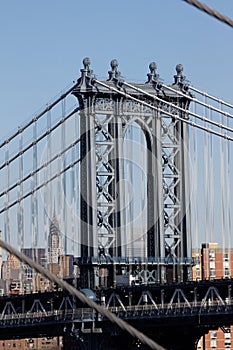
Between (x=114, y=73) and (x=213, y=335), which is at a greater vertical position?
(x=114, y=73)

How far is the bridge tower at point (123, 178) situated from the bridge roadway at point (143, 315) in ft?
6.10

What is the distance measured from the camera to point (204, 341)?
104312 millimetres

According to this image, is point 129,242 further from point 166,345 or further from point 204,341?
point 204,341

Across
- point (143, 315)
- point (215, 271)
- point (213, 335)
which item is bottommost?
point (213, 335)

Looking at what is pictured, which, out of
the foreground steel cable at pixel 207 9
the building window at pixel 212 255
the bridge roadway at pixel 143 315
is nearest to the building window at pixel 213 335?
the building window at pixel 212 255

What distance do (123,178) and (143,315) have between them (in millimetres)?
7647

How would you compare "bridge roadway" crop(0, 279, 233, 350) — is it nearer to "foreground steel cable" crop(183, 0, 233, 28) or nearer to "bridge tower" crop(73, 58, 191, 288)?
"bridge tower" crop(73, 58, 191, 288)

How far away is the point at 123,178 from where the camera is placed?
226 ft

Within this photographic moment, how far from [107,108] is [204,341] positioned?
39791mm

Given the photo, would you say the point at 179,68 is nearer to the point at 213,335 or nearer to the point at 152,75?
the point at 152,75

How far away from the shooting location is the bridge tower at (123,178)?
68.0 metres

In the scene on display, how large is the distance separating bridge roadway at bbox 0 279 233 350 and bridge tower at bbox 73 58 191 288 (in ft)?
6.10

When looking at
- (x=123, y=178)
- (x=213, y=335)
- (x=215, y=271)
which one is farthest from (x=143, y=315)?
(x=215, y=271)

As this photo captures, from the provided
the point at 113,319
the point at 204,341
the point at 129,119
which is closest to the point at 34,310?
the point at 129,119
